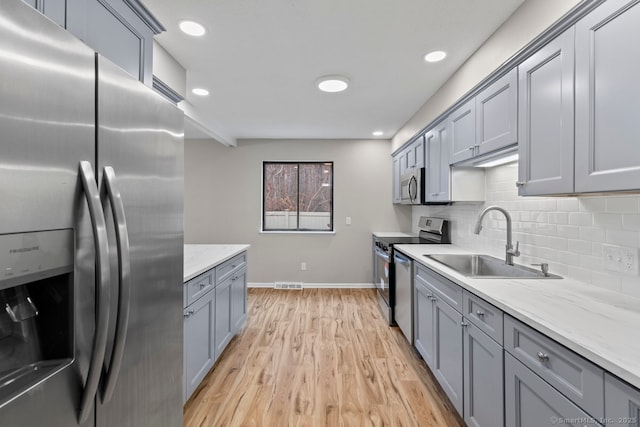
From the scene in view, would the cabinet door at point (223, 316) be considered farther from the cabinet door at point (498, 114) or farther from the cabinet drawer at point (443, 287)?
the cabinet door at point (498, 114)

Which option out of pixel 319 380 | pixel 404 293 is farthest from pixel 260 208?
pixel 319 380

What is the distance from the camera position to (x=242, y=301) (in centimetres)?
305

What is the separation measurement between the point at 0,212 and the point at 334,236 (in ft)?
14.8

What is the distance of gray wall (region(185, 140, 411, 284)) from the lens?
194 inches

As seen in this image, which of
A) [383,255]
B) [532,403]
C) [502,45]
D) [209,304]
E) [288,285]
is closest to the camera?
[532,403]

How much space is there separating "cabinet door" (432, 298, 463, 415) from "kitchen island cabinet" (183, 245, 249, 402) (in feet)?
5.26

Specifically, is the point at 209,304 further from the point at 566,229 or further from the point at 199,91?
the point at 566,229

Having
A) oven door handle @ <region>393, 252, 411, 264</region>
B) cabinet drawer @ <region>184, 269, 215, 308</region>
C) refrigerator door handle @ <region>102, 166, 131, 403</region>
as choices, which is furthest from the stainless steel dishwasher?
refrigerator door handle @ <region>102, 166, 131, 403</region>

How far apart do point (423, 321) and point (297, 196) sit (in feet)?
10.4

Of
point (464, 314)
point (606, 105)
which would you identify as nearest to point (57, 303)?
point (464, 314)

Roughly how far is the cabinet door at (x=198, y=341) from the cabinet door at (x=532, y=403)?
1663 mm

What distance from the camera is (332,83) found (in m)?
2.73

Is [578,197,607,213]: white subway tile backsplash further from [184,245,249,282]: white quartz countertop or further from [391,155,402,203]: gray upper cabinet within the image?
[391,155,402,203]: gray upper cabinet

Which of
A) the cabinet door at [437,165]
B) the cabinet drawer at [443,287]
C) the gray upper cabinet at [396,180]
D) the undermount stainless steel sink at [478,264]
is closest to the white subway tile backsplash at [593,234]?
the undermount stainless steel sink at [478,264]
